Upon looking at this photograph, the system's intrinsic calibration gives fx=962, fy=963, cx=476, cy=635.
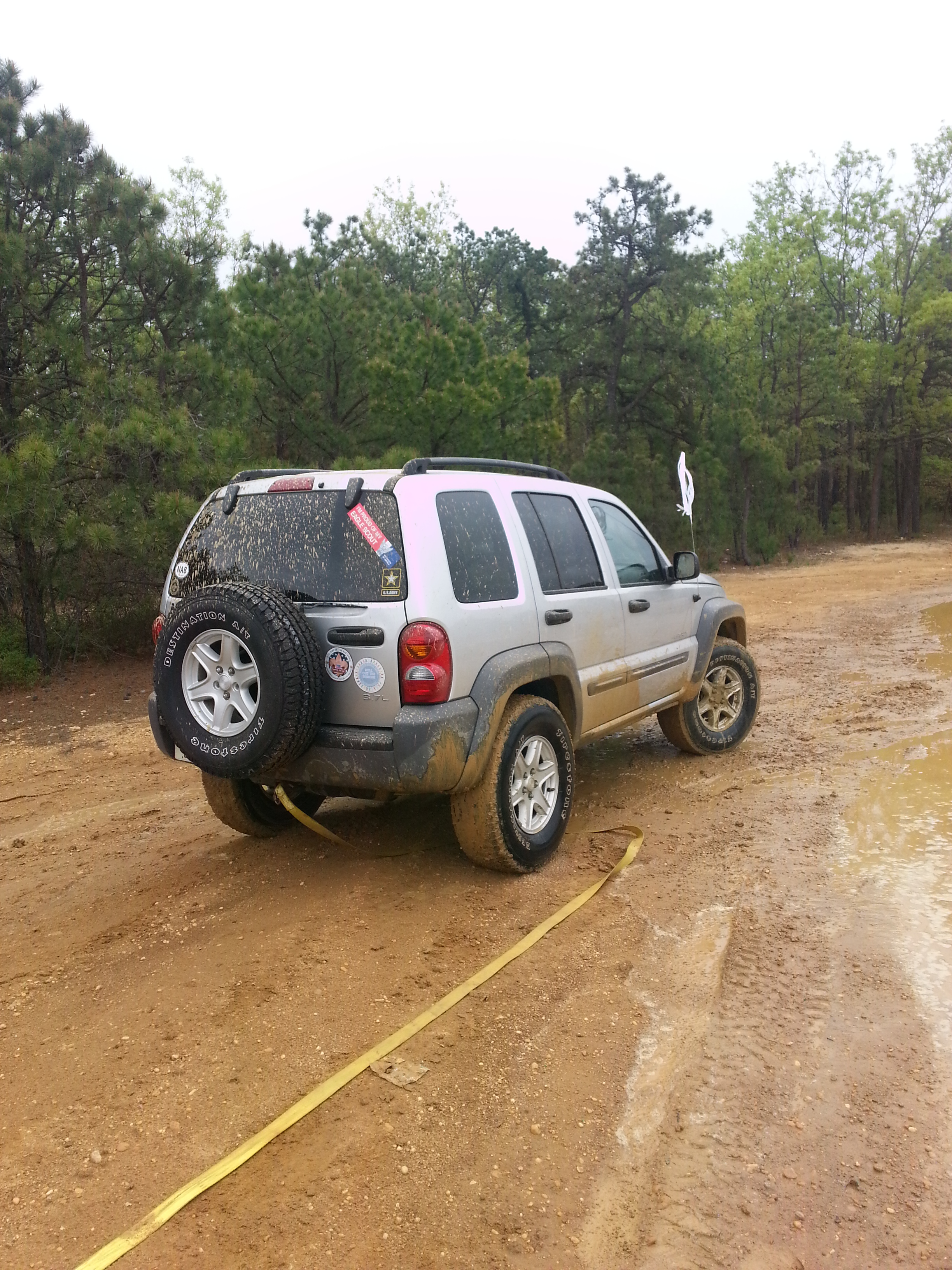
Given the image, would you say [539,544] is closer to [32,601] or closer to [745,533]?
[32,601]

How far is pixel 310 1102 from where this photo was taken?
2938 mm

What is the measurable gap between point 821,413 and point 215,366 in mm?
24045

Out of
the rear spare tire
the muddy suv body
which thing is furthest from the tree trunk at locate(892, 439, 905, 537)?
the rear spare tire

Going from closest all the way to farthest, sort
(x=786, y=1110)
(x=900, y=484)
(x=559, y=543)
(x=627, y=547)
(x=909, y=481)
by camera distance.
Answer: (x=786, y=1110)
(x=559, y=543)
(x=627, y=547)
(x=909, y=481)
(x=900, y=484)

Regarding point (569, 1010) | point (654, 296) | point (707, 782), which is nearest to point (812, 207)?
point (654, 296)

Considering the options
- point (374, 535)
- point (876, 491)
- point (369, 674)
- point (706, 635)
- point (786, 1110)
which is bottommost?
point (786, 1110)

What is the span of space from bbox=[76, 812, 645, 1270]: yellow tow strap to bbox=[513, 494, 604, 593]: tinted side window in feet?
5.19

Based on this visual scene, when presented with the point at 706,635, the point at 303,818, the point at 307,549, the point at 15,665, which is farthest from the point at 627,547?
the point at 15,665

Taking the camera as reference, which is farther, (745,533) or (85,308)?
(745,533)

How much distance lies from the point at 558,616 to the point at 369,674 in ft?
3.82

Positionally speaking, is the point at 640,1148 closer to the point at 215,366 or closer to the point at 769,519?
the point at 215,366

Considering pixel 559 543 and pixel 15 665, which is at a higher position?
pixel 559 543

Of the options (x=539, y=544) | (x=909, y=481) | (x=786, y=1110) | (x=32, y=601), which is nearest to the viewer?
(x=786, y=1110)

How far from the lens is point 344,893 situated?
14.6 ft
